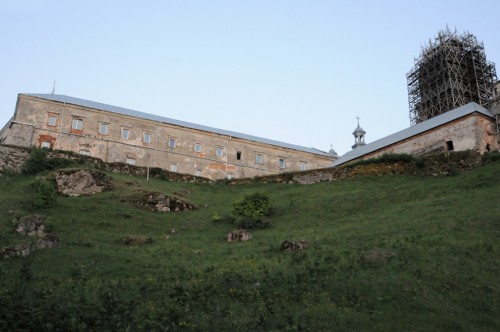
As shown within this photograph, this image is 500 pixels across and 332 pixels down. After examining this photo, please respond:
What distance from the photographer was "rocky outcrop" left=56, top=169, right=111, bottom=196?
3222cm

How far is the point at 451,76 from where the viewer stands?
65.9 m

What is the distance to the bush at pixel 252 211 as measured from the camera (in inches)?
1095

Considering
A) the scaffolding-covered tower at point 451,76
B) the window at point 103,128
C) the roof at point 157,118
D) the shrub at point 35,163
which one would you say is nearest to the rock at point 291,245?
the shrub at point 35,163

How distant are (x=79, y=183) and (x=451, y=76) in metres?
51.0

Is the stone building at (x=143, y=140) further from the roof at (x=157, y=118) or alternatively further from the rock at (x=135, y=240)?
the rock at (x=135, y=240)

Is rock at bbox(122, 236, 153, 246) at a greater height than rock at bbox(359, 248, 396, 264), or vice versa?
rock at bbox(122, 236, 153, 246)

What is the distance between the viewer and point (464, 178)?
3145cm

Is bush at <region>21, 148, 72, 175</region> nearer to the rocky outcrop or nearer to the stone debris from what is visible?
the rocky outcrop

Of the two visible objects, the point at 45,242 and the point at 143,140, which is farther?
the point at 143,140

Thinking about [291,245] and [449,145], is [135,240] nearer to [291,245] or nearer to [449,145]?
[291,245]

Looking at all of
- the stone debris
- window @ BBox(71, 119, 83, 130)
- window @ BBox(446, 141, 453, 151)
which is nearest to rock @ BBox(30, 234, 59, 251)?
the stone debris

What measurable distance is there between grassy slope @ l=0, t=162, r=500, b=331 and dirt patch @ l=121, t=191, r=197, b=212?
91cm

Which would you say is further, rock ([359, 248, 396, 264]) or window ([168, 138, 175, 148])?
window ([168, 138, 175, 148])

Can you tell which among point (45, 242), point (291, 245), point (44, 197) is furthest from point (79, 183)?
point (291, 245)
